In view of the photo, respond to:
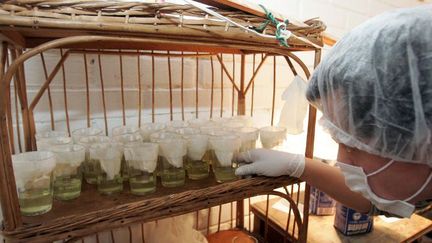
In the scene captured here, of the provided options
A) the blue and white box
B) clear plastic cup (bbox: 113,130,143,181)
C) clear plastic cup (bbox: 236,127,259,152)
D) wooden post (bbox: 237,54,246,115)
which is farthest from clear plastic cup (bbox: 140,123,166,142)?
the blue and white box

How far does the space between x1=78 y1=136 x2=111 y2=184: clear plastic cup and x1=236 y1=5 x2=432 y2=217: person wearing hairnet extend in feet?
1.75

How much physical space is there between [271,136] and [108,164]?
0.49m

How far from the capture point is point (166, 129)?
83 cm

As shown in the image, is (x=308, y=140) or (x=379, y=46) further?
(x=308, y=140)

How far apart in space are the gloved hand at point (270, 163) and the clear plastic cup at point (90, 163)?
0.37 meters

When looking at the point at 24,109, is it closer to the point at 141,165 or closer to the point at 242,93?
the point at 141,165

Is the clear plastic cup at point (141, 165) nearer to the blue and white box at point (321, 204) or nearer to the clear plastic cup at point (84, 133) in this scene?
the clear plastic cup at point (84, 133)

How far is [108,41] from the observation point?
1.89ft

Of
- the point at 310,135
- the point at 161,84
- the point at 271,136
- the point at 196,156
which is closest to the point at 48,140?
the point at 196,156

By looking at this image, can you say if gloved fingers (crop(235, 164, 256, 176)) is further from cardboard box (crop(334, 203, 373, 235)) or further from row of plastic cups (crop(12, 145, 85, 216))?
cardboard box (crop(334, 203, 373, 235))

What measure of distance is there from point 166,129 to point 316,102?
427 mm

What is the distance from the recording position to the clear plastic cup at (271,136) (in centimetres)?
88

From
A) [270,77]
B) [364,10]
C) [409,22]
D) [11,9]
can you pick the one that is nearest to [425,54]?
[409,22]

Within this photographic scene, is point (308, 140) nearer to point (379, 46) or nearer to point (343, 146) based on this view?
point (343, 146)
